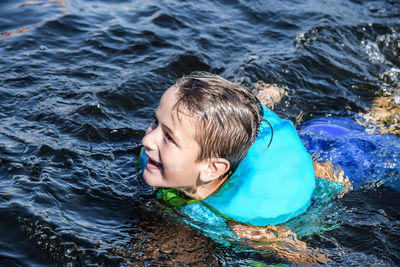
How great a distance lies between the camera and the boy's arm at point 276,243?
11.0 feet

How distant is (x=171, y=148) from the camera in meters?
3.01

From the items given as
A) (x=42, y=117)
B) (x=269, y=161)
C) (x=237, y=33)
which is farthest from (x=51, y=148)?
(x=237, y=33)

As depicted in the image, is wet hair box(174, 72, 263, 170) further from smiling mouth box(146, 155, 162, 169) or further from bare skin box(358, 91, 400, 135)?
bare skin box(358, 91, 400, 135)

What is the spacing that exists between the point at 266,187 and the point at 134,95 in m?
2.12

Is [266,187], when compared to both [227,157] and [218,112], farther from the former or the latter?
[218,112]

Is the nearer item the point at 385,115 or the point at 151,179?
the point at 151,179

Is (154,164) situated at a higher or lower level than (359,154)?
higher

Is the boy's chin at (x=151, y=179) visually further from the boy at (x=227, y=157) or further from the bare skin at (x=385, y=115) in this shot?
the bare skin at (x=385, y=115)

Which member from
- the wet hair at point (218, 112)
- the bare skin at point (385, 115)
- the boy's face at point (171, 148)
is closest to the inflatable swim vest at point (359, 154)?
the bare skin at point (385, 115)

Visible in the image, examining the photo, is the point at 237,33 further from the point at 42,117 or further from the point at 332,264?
the point at 332,264

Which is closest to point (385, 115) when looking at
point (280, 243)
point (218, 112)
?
point (280, 243)

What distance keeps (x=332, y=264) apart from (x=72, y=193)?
1.90 metres

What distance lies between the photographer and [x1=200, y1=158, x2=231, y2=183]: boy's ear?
3.10m

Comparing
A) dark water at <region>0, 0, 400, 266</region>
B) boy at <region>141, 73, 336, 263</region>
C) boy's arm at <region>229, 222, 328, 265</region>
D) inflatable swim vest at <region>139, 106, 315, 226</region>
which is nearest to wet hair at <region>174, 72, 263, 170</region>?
boy at <region>141, 73, 336, 263</region>
